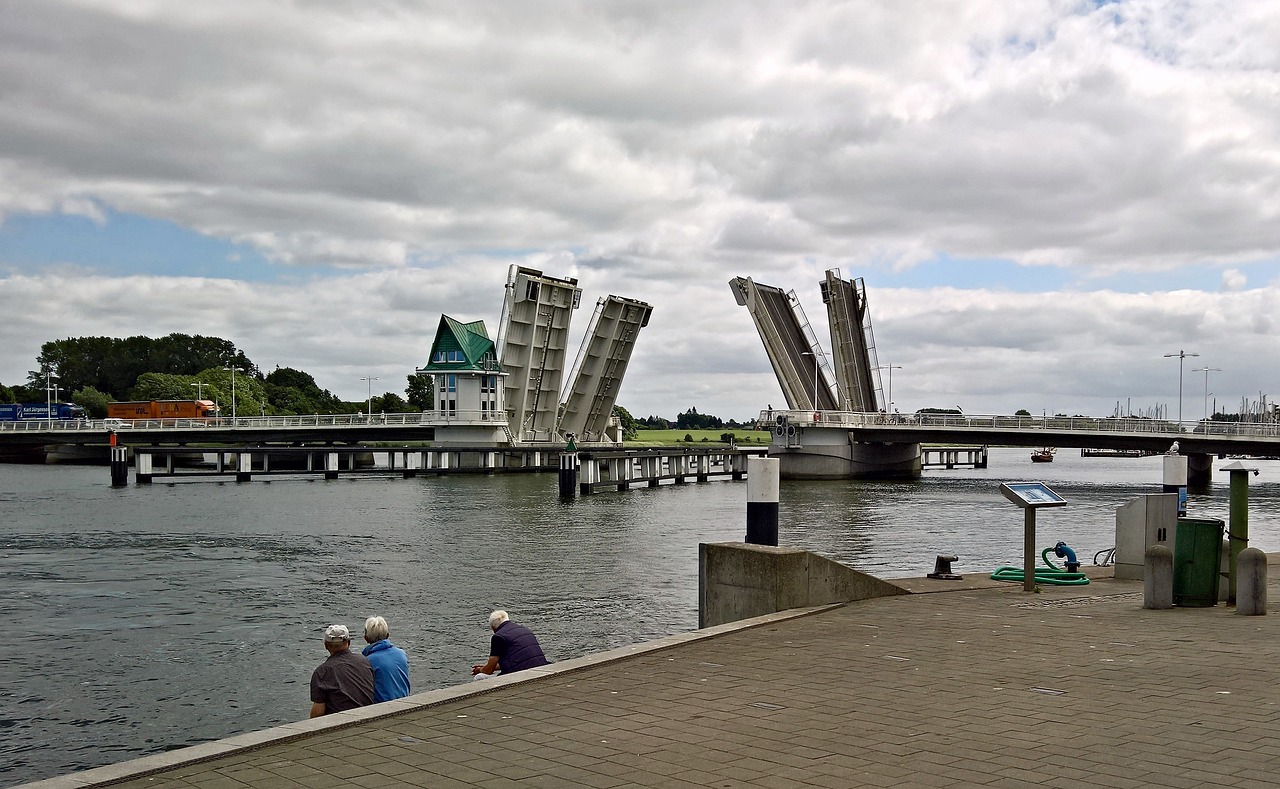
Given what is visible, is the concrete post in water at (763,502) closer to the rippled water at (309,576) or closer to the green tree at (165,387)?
the rippled water at (309,576)

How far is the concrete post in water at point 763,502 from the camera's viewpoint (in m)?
12.1

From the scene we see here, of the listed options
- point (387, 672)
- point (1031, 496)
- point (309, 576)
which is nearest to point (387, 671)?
point (387, 672)

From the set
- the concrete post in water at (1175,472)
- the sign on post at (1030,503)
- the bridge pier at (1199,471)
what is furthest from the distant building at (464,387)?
the sign on post at (1030,503)

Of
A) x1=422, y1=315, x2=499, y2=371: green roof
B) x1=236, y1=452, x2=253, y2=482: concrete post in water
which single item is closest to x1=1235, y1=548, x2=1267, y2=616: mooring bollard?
x1=236, y1=452, x2=253, y2=482: concrete post in water

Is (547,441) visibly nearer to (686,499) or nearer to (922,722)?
(686,499)

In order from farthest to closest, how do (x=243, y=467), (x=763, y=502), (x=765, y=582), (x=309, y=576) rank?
(x=243, y=467), (x=309, y=576), (x=763, y=502), (x=765, y=582)

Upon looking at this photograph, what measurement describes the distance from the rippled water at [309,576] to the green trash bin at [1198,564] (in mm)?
6683

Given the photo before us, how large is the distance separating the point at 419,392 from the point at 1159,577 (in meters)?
119

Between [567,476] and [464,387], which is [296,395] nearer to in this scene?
[464,387]

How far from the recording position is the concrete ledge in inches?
193

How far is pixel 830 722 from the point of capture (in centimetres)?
593

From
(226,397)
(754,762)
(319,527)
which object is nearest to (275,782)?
(754,762)

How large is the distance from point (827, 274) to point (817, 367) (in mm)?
6353

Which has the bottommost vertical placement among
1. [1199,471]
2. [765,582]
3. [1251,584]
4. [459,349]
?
[1199,471]
